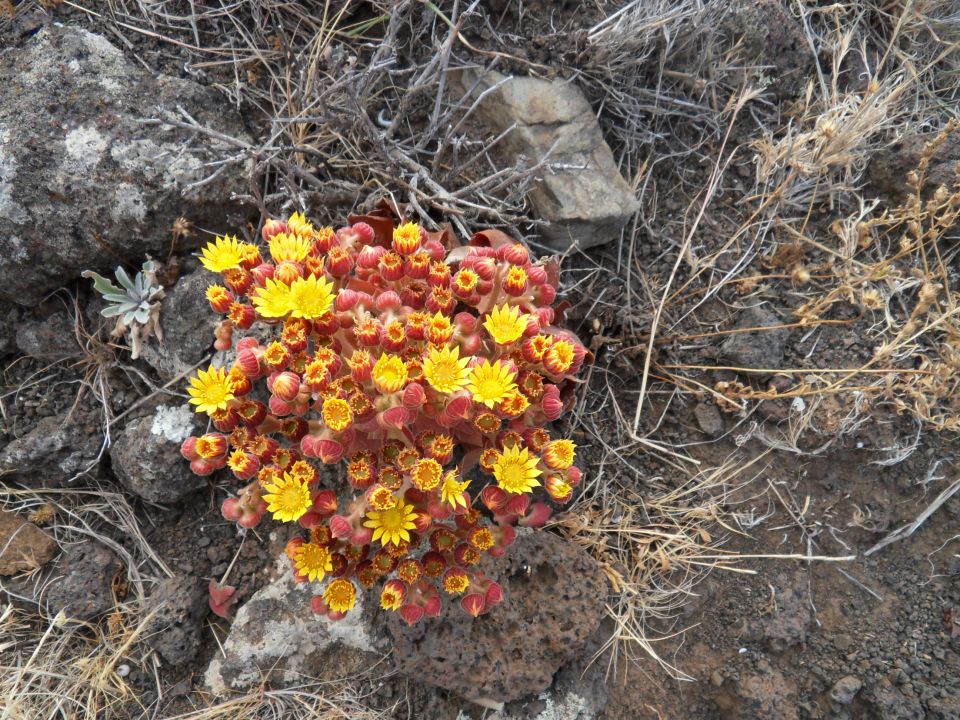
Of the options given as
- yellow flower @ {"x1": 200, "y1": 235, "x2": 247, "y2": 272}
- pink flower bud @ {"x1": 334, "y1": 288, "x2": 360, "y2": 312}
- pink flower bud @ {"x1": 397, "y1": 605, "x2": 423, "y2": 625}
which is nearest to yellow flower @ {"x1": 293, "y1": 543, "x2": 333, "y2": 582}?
pink flower bud @ {"x1": 397, "y1": 605, "x2": 423, "y2": 625}

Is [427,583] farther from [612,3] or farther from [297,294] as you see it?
[612,3]

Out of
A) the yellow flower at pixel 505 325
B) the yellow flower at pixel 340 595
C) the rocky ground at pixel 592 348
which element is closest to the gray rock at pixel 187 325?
the rocky ground at pixel 592 348

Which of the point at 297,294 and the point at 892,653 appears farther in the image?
the point at 892,653

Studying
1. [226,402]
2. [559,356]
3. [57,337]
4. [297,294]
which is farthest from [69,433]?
[559,356]

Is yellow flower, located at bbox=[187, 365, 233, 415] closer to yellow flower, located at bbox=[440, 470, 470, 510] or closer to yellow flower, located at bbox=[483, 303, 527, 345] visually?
yellow flower, located at bbox=[440, 470, 470, 510]

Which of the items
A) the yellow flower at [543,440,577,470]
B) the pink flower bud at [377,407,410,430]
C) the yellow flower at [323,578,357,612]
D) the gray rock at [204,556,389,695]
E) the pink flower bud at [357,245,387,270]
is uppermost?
the pink flower bud at [357,245,387,270]

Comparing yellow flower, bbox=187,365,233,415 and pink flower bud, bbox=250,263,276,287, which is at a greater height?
pink flower bud, bbox=250,263,276,287
